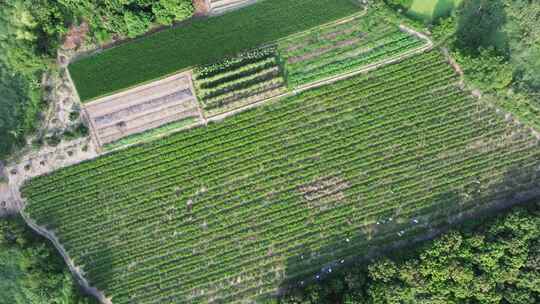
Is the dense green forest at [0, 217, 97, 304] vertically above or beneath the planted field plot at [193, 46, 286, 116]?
beneath

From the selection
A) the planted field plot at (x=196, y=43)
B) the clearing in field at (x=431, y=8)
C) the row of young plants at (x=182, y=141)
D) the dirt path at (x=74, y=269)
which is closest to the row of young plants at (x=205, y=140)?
the row of young plants at (x=182, y=141)

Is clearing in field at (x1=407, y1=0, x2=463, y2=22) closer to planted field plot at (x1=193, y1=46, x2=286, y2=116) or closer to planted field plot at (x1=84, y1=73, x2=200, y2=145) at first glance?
planted field plot at (x1=193, y1=46, x2=286, y2=116)

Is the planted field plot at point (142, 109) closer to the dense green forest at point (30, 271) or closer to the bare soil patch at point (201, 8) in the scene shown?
the bare soil patch at point (201, 8)

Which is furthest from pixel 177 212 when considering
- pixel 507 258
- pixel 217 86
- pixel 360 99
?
pixel 507 258

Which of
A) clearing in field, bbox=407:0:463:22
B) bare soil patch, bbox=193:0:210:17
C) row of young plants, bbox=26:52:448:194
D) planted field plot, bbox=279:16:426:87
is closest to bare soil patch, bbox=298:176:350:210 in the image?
row of young plants, bbox=26:52:448:194

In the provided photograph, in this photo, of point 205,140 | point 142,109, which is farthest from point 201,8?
point 205,140
